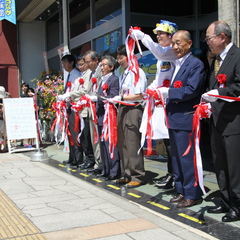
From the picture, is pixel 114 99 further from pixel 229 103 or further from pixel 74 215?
pixel 229 103

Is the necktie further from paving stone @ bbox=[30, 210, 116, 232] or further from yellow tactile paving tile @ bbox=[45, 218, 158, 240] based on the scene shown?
paving stone @ bbox=[30, 210, 116, 232]

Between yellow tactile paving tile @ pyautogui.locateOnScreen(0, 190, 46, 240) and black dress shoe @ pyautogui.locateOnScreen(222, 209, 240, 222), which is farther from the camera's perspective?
black dress shoe @ pyautogui.locateOnScreen(222, 209, 240, 222)

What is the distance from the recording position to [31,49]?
544 inches

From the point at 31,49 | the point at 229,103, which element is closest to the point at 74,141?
the point at 229,103

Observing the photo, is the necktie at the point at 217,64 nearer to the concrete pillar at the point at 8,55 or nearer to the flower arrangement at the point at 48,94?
the flower arrangement at the point at 48,94

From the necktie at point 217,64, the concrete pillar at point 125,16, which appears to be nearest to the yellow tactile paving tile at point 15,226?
the necktie at point 217,64

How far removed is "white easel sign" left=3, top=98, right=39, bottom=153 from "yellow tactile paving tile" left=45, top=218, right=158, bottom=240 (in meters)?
5.83

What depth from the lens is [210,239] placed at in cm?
273

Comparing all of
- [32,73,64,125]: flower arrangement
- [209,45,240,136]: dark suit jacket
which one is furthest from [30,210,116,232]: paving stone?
[32,73,64,125]: flower arrangement

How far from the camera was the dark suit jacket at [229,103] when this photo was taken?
2.98 m

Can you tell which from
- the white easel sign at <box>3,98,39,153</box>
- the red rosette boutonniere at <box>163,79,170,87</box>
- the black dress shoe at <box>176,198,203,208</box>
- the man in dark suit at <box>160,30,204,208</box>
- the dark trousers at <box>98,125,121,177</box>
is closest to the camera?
Answer: the man in dark suit at <box>160,30,204,208</box>

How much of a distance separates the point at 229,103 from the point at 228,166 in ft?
1.91

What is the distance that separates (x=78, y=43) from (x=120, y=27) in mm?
2920

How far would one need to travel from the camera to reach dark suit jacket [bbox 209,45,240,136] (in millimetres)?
2979
